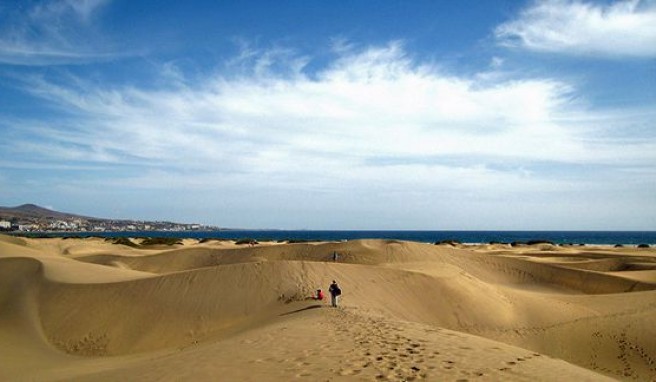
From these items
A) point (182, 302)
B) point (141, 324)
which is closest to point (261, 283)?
point (182, 302)

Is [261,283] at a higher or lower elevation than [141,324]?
higher

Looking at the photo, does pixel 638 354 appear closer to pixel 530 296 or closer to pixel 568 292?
pixel 530 296

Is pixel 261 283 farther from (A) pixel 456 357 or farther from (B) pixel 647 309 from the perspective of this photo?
(B) pixel 647 309

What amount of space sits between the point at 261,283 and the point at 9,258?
49.0ft

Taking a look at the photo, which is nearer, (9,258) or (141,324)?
(141,324)

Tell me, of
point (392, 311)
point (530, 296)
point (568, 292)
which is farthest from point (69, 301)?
point (568, 292)

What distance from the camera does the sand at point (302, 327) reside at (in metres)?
8.76

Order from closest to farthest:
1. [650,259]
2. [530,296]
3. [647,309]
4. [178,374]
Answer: [178,374] → [647,309] → [530,296] → [650,259]

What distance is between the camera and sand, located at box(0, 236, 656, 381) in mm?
8758

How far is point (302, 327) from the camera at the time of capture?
492 inches

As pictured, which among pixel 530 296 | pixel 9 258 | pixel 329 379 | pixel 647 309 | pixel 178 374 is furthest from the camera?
pixel 9 258

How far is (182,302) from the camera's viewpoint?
62.5 feet

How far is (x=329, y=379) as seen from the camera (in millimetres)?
7656

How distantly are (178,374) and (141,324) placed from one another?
10.0 metres
